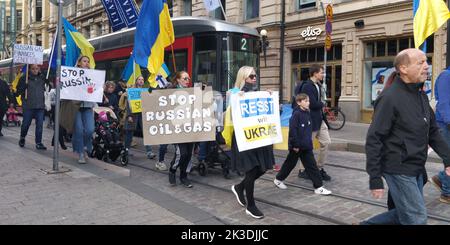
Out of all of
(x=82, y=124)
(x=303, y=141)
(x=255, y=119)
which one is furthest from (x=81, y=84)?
(x=303, y=141)

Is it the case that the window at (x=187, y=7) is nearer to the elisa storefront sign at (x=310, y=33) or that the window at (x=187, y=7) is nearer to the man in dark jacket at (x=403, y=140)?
the elisa storefront sign at (x=310, y=33)

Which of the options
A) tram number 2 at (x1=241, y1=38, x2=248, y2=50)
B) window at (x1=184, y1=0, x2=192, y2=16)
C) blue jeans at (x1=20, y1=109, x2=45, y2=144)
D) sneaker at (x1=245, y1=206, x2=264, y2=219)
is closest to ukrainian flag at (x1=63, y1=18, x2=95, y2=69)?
blue jeans at (x1=20, y1=109, x2=45, y2=144)

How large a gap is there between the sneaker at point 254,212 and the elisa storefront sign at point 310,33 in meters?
16.0

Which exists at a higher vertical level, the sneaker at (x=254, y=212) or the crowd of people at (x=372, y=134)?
the crowd of people at (x=372, y=134)

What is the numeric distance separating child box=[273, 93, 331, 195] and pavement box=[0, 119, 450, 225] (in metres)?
0.26

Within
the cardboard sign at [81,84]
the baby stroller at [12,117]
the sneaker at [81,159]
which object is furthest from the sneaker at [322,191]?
the baby stroller at [12,117]

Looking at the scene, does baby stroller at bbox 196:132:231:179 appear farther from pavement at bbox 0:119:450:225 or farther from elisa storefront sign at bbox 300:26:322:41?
elisa storefront sign at bbox 300:26:322:41

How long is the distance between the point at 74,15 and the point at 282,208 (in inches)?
1659

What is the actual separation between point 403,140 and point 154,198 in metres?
3.35

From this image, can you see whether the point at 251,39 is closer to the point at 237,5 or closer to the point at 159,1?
the point at 159,1

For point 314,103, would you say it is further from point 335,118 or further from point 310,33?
point 310,33

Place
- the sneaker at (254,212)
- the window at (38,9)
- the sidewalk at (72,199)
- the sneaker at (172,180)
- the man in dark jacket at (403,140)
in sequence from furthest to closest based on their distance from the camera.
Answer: the window at (38,9), the sneaker at (172,180), the sneaker at (254,212), the sidewalk at (72,199), the man in dark jacket at (403,140)

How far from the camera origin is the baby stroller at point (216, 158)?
707 cm

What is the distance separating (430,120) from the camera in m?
3.66
